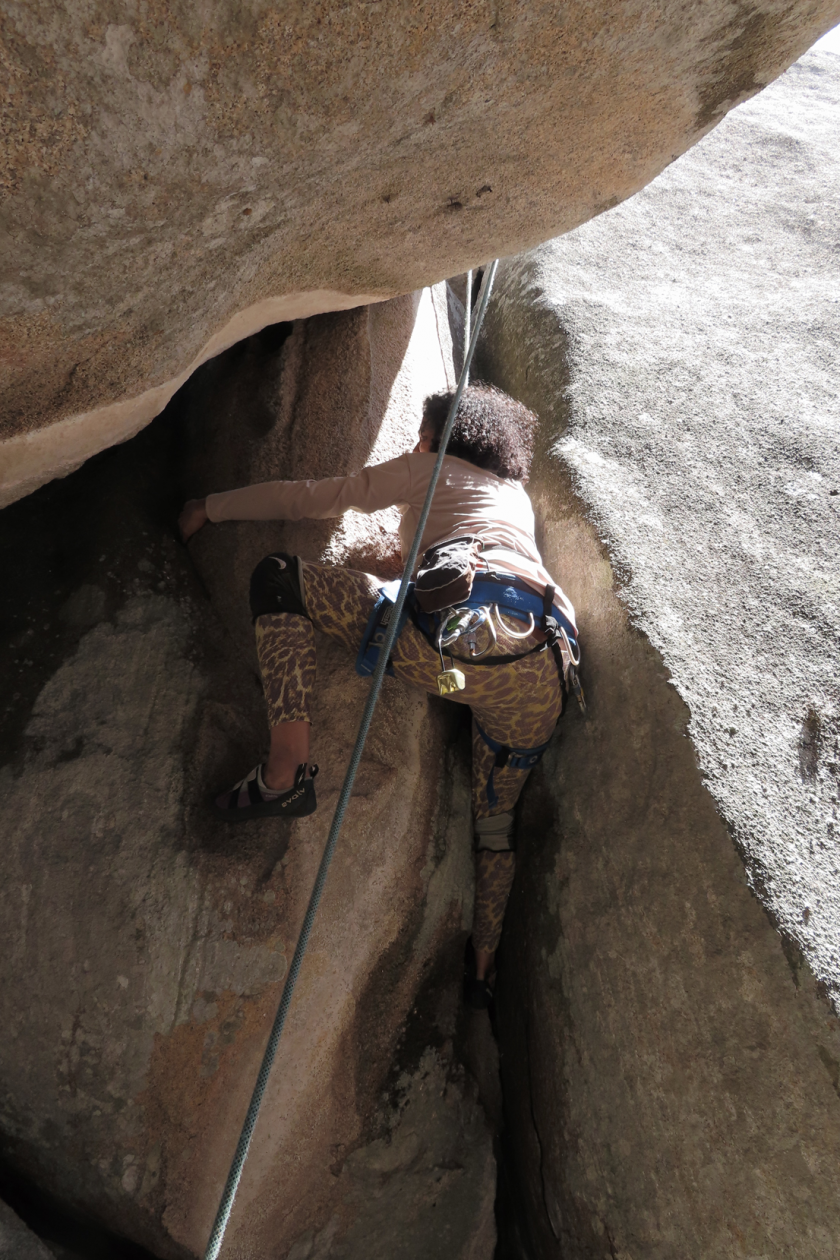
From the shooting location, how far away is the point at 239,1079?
194cm

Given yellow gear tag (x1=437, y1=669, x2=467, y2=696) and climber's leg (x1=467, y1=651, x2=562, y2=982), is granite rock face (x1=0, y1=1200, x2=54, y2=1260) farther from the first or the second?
yellow gear tag (x1=437, y1=669, x2=467, y2=696)

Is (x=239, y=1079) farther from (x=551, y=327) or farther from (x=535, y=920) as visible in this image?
(x=551, y=327)

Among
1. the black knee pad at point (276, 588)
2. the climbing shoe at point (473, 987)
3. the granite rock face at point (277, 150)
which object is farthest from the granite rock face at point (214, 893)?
the granite rock face at point (277, 150)

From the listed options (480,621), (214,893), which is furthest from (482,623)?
(214,893)

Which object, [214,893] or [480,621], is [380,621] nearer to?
[480,621]

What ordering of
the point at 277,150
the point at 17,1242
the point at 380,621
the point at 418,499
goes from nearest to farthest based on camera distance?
1. the point at 277,150
2. the point at 17,1242
3. the point at 380,621
4. the point at 418,499

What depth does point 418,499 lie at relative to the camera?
2178 millimetres

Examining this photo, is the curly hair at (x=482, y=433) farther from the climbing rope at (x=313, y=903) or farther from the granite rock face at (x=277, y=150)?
the granite rock face at (x=277, y=150)

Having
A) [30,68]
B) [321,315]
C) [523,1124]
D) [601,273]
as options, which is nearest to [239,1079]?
[523,1124]

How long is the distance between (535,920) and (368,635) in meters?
0.87

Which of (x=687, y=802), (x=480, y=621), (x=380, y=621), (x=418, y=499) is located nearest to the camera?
(x=687, y=802)

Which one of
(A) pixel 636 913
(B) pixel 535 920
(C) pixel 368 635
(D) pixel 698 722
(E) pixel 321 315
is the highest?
(E) pixel 321 315

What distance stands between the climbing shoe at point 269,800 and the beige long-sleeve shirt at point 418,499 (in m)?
0.66

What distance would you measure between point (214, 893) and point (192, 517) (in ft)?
3.37
